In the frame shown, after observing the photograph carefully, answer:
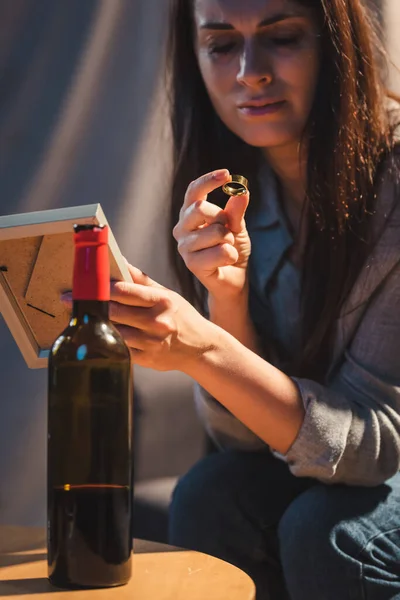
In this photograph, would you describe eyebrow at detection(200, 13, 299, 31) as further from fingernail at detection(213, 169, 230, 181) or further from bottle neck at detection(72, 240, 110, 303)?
bottle neck at detection(72, 240, 110, 303)

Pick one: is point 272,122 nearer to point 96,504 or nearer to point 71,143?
point 71,143

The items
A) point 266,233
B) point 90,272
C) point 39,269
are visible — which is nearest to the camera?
point 90,272

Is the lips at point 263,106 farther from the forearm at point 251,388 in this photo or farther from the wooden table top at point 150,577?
the wooden table top at point 150,577

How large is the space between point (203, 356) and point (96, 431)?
1.10 ft

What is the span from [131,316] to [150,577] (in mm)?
279

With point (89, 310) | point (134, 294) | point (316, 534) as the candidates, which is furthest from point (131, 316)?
point (316, 534)

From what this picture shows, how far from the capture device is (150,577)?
846mm

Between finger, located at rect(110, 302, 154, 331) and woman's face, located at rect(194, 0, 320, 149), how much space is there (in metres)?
0.52

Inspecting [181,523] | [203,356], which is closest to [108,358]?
[203,356]

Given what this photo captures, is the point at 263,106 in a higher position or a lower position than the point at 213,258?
higher

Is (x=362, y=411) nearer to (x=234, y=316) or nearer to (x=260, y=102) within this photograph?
(x=234, y=316)

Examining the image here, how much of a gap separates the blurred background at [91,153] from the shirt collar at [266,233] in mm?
318

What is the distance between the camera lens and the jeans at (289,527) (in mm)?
1142

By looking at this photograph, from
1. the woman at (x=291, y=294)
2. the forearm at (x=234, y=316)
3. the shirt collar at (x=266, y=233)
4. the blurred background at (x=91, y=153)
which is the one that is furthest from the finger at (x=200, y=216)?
the blurred background at (x=91, y=153)
